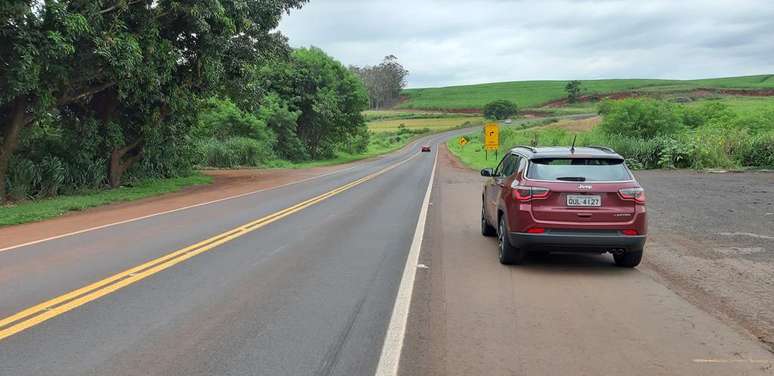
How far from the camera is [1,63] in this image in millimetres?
15258

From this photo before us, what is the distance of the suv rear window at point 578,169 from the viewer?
824 cm

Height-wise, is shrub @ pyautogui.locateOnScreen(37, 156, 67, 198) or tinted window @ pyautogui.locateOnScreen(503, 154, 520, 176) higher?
tinted window @ pyautogui.locateOnScreen(503, 154, 520, 176)

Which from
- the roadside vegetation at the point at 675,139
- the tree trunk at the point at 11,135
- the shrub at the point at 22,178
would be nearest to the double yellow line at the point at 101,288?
the tree trunk at the point at 11,135

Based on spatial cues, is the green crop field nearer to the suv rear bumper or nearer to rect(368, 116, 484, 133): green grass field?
rect(368, 116, 484, 133): green grass field

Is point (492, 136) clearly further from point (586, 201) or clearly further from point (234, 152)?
point (586, 201)

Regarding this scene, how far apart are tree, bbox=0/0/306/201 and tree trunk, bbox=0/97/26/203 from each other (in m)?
0.03

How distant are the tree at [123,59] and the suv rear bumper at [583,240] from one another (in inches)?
480

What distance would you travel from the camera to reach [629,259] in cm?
830

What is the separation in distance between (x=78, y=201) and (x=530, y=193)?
45.5ft

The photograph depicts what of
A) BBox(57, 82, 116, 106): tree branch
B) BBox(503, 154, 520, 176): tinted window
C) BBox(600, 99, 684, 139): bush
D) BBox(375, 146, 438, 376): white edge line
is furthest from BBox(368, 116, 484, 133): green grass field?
BBox(375, 146, 438, 376): white edge line

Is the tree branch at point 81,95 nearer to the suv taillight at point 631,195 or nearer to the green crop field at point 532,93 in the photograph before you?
the suv taillight at point 631,195

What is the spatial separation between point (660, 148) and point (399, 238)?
27697 mm

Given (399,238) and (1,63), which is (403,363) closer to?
(399,238)

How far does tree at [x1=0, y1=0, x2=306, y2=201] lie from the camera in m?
14.9
